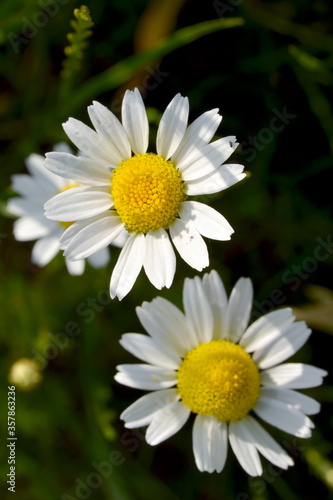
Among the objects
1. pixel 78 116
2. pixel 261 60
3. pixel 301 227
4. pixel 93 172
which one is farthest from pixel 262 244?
pixel 93 172

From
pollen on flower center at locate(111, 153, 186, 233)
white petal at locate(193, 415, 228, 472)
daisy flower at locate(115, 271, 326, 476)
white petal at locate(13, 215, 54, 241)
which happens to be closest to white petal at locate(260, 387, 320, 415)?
daisy flower at locate(115, 271, 326, 476)

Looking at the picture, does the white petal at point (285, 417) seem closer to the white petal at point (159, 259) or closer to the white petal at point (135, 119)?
the white petal at point (159, 259)

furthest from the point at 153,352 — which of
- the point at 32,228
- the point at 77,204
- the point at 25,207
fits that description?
the point at 25,207

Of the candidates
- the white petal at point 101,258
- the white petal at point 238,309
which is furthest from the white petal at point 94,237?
the white petal at point 101,258

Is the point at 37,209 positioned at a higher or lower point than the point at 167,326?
higher

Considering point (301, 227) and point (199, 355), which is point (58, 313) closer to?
point (199, 355)

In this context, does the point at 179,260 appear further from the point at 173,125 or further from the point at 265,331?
the point at 173,125
